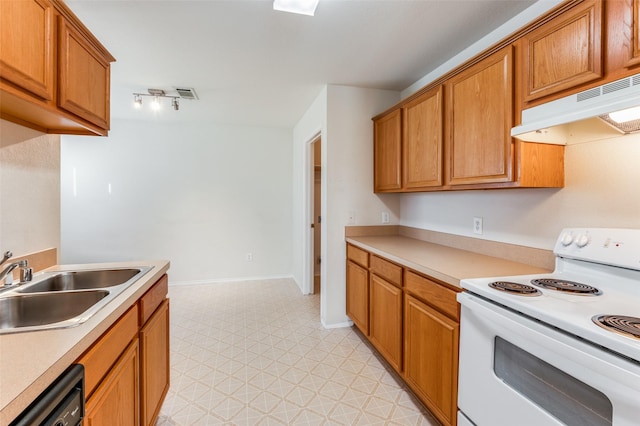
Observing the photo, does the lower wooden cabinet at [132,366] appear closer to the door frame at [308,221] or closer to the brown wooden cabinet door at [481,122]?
the brown wooden cabinet door at [481,122]

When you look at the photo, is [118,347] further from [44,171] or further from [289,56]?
[289,56]

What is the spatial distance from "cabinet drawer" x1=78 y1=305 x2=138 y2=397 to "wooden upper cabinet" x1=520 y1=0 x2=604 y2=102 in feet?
6.74

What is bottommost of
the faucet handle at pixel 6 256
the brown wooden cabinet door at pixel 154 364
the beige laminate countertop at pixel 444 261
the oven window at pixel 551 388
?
the brown wooden cabinet door at pixel 154 364

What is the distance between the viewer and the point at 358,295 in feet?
8.68

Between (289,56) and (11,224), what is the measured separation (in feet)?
6.62

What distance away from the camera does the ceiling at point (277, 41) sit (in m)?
1.73

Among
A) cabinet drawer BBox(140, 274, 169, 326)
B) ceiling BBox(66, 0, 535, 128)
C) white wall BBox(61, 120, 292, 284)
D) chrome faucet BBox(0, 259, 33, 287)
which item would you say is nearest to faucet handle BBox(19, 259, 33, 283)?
chrome faucet BBox(0, 259, 33, 287)

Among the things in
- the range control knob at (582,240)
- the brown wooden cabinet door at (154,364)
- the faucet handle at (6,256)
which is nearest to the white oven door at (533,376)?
the range control knob at (582,240)

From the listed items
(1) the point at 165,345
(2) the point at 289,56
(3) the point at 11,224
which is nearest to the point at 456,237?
(2) the point at 289,56

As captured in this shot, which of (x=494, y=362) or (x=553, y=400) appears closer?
(x=553, y=400)

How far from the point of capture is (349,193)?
9.55 feet

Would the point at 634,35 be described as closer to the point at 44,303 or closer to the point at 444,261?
the point at 444,261

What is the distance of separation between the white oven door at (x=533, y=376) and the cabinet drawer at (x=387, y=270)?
61cm

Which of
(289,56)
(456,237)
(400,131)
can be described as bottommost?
(456,237)
